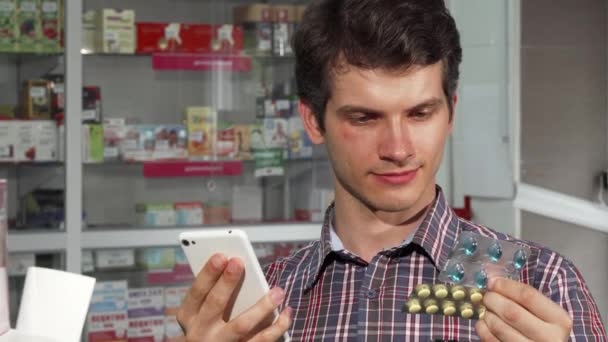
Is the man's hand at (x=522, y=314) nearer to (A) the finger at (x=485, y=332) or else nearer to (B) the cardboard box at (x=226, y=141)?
(A) the finger at (x=485, y=332)

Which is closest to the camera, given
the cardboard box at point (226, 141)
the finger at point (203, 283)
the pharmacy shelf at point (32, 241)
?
the finger at point (203, 283)

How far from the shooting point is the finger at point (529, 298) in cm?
136

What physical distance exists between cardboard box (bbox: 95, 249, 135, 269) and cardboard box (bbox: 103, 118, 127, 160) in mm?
463

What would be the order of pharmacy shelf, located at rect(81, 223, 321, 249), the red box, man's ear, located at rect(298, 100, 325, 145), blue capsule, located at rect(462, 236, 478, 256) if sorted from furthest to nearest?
the red box
pharmacy shelf, located at rect(81, 223, 321, 249)
man's ear, located at rect(298, 100, 325, 145)
blue capsule, located at rect(462, 236, 478, 256)

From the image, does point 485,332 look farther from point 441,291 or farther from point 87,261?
point 87,261

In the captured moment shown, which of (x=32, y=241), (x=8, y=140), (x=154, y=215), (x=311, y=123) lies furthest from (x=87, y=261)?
(x=311, y=123)

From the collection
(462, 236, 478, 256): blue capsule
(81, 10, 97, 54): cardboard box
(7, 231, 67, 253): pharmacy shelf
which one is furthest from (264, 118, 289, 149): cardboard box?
(462, 236, 478, 256): blue capsule

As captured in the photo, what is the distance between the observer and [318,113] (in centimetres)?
191

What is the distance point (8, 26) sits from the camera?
15.8ft

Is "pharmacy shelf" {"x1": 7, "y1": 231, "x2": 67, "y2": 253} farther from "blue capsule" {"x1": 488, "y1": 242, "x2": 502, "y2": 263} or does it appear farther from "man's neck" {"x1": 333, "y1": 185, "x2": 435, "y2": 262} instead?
"blue capsule" {"x1": 488, "y1": 242, "x2": 502, "y2": 263}

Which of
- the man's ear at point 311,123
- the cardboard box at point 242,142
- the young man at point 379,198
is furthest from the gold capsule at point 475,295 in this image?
the cardboard box at point 242,142

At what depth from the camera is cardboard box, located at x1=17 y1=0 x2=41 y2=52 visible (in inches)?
191

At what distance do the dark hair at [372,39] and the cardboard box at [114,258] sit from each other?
3.20m

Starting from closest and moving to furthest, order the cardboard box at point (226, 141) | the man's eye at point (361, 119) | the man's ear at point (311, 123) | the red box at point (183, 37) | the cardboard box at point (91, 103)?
the man's eye at point (361, 119)
the man's ear at point (311, 123)
the cardboard box at point (91, 103)
the red box at point (183, 37)
the cardboard box at point (226, 141)
